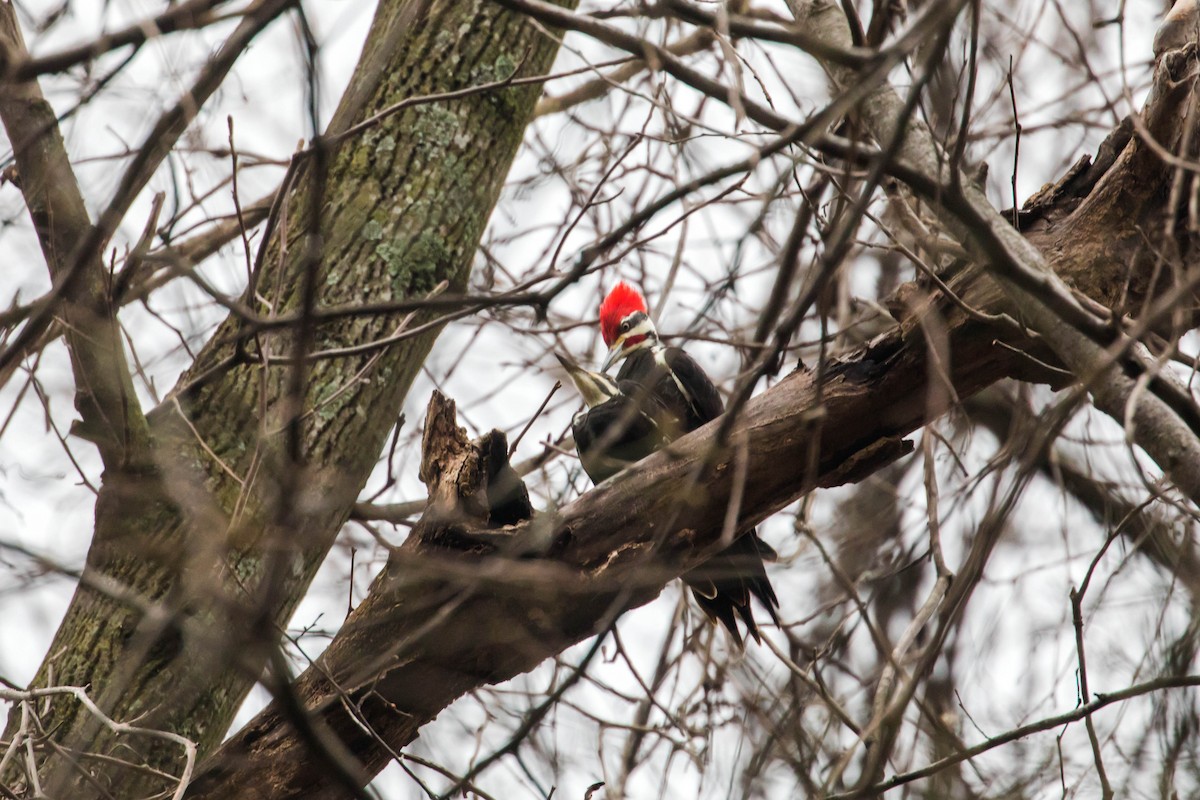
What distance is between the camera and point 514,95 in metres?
3.70

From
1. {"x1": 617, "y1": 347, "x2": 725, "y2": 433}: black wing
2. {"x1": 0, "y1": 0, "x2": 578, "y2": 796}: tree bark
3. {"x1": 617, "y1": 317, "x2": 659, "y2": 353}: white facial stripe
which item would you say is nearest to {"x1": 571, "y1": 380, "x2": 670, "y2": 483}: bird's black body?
{"x1": 617, "y1": 347, "x2": 725, "y2": 433}: black wing

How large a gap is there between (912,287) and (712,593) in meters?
1.16

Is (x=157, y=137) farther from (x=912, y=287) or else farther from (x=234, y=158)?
(x=912, y=287)

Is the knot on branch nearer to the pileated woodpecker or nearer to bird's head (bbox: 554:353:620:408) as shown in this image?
the pileated woodpecker

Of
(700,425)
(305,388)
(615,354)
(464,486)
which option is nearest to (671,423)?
(700,425)

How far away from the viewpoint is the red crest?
482cm

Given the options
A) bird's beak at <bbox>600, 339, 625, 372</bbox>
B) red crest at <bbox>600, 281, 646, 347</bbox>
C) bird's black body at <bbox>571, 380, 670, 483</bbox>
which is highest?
red crest at <bbox>600, 281, 646, 347</bbox>

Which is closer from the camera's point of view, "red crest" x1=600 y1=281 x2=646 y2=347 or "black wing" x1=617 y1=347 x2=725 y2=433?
"black wing" x1=617 y1=347 x2=725 y2=433

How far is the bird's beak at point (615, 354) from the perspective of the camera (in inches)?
182

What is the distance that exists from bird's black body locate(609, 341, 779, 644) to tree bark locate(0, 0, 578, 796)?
32.6 inches

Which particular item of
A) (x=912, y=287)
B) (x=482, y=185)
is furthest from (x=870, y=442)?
(x=482, y=185)

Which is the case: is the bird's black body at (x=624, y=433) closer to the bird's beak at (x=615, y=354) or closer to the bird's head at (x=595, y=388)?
the bird's head at (x=595, y=388)

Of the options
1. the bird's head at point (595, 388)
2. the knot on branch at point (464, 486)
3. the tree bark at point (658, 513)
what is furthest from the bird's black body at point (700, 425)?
the knot on branch at point (464, 486)

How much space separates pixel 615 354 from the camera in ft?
15.3
